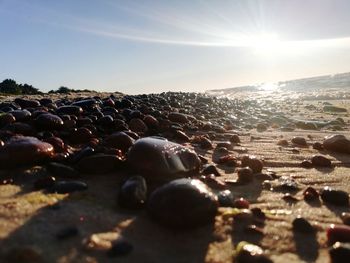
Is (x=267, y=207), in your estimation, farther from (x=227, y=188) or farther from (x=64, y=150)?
(x=64, y=150)

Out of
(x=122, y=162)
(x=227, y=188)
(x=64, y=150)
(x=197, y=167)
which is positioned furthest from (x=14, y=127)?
(x=227, y=188)

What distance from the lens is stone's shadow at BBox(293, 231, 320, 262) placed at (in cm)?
258

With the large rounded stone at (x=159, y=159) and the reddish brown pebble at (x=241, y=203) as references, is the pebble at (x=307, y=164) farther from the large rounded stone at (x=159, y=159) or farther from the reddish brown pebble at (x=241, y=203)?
the reddish brown pebble at (x=241, y=203)

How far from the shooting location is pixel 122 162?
3.95 meters

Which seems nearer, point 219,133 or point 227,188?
point 227,188

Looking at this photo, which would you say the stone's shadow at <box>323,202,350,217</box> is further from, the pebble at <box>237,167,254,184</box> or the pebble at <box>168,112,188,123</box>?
the pebble at <box>168,112,188,123</box>

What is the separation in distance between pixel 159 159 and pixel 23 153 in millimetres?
1272

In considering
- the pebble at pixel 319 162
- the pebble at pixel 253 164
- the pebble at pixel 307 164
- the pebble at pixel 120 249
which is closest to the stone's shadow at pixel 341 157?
the pebble at pixel 319 162

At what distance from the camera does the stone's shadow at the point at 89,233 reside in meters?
2.36

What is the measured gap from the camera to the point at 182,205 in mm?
2775

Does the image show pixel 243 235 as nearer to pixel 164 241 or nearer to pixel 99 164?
pixel 164 241

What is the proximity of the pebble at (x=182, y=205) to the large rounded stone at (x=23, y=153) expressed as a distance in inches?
56.3

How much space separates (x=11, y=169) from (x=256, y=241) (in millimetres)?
2265

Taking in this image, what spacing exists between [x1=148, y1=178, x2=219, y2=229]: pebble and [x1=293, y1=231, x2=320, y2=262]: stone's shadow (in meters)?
0.60
